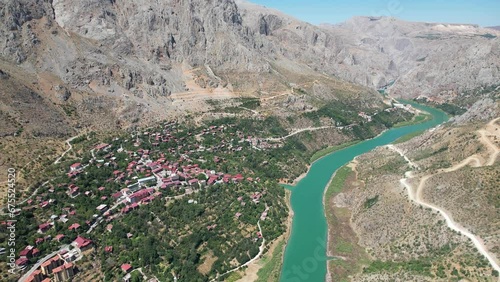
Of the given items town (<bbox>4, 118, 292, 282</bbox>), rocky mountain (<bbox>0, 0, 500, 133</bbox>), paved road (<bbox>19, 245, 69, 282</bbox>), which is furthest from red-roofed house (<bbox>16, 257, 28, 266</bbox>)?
rocky mountain (<bbox>0, 0, 500, 133</bbox>)

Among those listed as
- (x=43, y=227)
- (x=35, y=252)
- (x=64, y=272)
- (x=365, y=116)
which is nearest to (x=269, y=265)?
(x=64, y=272)

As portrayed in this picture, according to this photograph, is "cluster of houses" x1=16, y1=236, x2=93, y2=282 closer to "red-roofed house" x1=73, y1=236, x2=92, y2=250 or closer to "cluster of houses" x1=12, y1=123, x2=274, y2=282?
"cluster of houses" x1=12, y1=123, x2=274, y2=282

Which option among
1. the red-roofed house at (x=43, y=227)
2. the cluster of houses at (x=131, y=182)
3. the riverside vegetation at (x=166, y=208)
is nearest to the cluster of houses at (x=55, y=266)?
the cluster of houses at (x=131, y=182)

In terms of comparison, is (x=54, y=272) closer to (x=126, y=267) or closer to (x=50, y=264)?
(x=50, y=264)

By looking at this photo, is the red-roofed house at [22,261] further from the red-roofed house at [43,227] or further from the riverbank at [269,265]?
the riverbank at [269,265]

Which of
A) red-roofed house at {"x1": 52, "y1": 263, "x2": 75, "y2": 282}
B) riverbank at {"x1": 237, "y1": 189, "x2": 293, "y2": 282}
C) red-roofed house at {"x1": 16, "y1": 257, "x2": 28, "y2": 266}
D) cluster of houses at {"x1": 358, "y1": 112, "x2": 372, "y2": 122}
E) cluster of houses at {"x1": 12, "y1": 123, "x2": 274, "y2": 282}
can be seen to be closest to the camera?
red-roofed house at {"x1": 52, "y1": 263, "x2": 75, "y2": 282}
